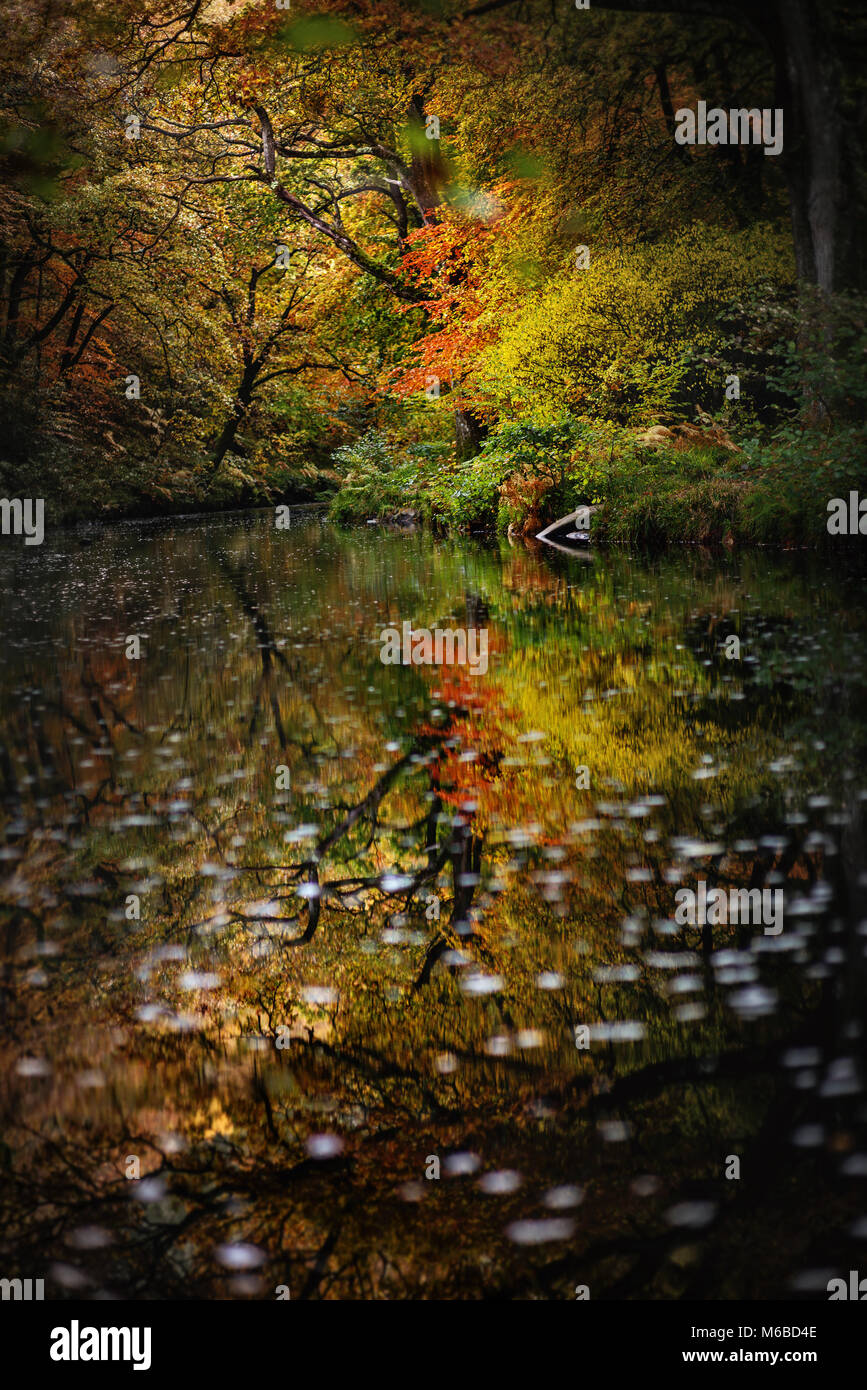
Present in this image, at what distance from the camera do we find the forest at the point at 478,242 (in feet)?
64.0

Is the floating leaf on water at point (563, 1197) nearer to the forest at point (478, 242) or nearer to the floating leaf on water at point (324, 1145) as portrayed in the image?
the floating leaf on water at point (324, 1145)

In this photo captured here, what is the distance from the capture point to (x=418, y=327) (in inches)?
1366

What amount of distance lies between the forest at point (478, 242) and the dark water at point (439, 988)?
10.4 meters

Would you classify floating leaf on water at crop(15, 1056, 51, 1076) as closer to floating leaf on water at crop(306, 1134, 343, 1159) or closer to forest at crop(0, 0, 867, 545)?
floating leaf on water at crop(306, 1134, 343, 1159)

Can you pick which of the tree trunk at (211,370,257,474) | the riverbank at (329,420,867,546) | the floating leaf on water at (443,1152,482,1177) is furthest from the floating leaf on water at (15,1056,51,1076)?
the tree trunk at (211,370,257,474)

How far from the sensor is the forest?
768 inches

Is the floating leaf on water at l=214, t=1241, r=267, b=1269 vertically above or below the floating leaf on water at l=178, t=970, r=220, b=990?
below

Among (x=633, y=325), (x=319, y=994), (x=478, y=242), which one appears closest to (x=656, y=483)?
(x=633, y=325)

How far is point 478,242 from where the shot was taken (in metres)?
28.1

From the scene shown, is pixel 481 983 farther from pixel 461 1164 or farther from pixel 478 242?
pixel 478 242

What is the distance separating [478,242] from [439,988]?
1013 inches

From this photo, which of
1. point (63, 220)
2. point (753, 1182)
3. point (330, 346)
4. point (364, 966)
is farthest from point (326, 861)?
point (330, 346)

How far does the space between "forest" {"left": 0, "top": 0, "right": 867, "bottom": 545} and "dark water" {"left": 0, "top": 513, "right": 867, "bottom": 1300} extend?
408 inches

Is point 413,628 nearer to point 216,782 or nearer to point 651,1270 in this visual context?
point 216,782
